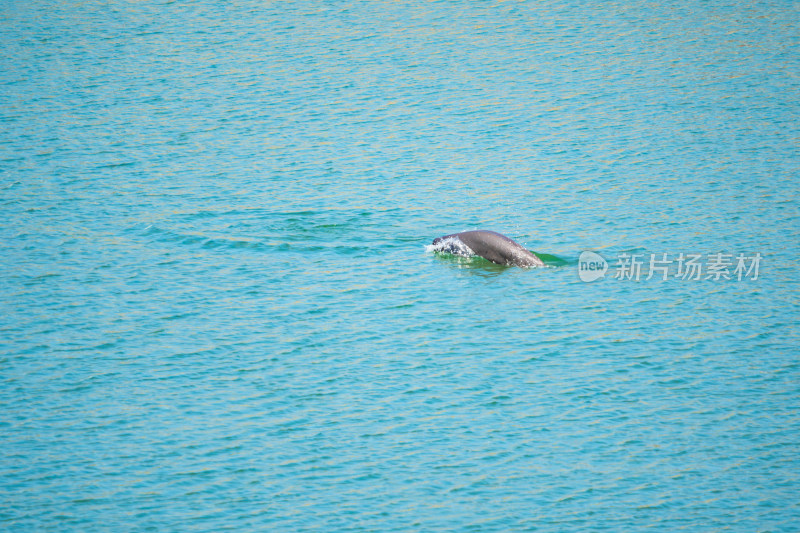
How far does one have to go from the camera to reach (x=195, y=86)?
154 ft

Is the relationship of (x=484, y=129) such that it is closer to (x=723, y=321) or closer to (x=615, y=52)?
(x=615, y=52)

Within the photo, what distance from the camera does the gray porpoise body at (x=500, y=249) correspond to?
3044 cm

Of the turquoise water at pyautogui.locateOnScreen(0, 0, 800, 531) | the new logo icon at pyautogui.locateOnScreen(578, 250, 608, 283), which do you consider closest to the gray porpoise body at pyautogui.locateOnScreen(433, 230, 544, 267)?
the turquoise water at pyautogui.locateOnScreen(0, 0, 800, 531)

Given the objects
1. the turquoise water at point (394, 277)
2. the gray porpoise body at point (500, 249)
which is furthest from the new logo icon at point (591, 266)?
the gray porpoise body at point (500, 249)

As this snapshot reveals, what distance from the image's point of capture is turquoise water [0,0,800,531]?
21031 millimetres

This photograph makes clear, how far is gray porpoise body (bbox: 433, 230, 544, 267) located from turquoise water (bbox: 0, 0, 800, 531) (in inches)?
14.4

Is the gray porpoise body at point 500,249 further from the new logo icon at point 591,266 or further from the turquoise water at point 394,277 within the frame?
the new logo icon at point 591,266

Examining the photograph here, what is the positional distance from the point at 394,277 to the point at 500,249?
3235 millimetres

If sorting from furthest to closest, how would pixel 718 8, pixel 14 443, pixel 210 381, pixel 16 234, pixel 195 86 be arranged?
pixel 718 8 → pixel 195 86 → pixel 16 234 → pixel 210 381 → pixel 14 443

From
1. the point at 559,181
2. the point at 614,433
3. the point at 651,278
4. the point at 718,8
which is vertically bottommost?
the point at 614,433

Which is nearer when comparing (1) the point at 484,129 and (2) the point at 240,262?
(2) the point at 240,262

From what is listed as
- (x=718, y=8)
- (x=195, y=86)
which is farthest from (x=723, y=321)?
(x=718, y=8)

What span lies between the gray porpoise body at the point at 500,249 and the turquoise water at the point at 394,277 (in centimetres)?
36

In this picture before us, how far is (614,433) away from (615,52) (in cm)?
3072
